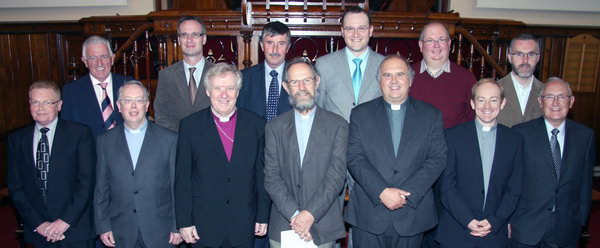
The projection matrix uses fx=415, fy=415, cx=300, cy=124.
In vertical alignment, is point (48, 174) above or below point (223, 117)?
below

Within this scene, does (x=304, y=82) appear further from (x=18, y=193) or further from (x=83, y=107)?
(x=18, y=193)

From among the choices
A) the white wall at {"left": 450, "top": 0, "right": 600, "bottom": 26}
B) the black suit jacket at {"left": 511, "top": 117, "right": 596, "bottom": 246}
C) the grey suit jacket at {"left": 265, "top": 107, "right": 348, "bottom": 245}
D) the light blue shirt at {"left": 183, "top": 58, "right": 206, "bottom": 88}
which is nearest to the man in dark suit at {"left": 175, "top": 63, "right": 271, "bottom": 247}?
the grey suit jacket at {"left": 265, "top": 107, "right": 348, "bottom": 245}

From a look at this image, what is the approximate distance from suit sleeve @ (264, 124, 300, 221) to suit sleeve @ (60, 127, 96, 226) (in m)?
1.02

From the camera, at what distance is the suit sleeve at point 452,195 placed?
225cm

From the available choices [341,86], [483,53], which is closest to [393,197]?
[341,86]

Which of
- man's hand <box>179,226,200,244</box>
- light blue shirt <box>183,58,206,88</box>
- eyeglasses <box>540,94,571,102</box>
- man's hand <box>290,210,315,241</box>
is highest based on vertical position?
light blue shirt <box>183,58,206,88</box>

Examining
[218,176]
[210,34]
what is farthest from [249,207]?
[210,34]

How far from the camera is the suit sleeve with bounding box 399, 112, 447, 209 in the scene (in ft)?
7.11

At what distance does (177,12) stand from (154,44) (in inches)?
62.5

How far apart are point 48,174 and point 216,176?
986mm

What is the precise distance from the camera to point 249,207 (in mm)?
2229

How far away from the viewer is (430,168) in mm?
2213

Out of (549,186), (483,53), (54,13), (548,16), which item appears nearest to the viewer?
(549,186)

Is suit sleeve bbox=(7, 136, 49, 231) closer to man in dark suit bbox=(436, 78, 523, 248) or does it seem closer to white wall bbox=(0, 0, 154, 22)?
man in dark suit bbox=(436, 78, 523, 248)
